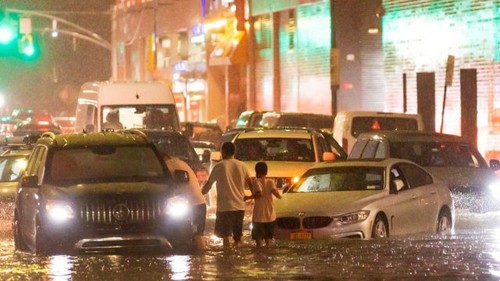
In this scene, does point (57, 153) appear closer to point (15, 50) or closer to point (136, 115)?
point (136, 115)

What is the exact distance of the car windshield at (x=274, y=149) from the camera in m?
25.5

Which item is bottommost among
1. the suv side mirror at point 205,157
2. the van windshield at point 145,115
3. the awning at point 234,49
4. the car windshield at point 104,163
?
the suv side mirror at point 205,157

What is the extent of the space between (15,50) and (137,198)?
35.6 meters

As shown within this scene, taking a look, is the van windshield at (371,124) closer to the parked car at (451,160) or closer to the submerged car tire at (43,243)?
the parked car at (451,160)

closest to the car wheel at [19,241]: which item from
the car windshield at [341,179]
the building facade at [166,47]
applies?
the car windshield at [341,179]

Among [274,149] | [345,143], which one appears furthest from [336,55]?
[274,149]

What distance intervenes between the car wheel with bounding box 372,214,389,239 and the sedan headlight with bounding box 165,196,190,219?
359 centimetres

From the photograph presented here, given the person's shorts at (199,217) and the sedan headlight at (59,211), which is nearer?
the sedan headlight at (59,211)

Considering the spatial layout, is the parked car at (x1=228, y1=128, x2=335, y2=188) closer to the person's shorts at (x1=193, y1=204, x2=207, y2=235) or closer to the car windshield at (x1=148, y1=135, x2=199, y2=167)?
the car windshield at (x1=148, y1=135, x2=199, y2=167)

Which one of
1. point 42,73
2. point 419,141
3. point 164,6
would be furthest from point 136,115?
point 42,73

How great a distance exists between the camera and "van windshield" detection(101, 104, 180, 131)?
107 feet

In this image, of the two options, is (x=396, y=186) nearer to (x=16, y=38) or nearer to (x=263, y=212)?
(x=263, y=212)

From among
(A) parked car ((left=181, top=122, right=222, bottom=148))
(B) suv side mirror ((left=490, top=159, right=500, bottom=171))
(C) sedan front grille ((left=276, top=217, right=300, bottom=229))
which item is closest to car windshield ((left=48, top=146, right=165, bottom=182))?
(C) sedan front grille ((left=276, top=217, right=300, bottom=229))

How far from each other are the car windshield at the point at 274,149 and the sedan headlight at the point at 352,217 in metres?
6.14
